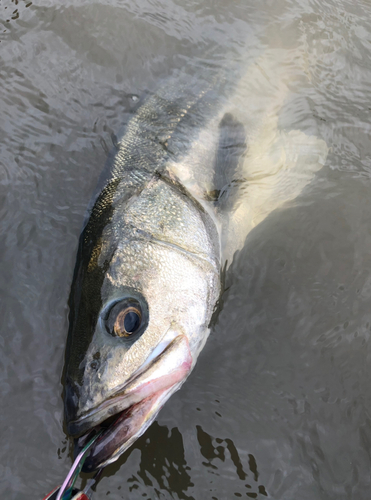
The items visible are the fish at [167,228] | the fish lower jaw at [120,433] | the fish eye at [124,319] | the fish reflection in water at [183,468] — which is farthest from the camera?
the fish reflection in water at [183,468]

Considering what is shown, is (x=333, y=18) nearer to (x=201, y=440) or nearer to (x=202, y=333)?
(x=202, y=333)

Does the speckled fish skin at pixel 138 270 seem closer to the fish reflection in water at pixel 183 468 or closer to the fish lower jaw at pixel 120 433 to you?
the fish lower jaw at pixel 120 433

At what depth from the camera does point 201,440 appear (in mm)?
2777

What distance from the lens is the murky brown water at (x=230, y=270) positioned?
2707mm

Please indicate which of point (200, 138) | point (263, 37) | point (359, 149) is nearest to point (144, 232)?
point (200, 138)

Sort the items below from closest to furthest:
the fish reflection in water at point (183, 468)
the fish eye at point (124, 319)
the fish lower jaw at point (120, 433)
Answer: the fish lower jaw at point (120, 433) → the fish eye at point (124, 319) → the fish reflection in water at point (183, 468)

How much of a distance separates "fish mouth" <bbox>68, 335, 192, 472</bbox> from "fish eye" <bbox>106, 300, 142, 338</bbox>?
8.9 inches

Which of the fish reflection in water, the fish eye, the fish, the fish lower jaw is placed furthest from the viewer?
the fish reflection in water

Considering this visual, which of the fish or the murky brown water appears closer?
the fish

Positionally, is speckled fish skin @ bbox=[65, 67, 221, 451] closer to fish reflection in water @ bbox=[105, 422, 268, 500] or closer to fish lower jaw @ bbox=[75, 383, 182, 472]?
fish lower jaw @ bbox=[75, 383, 182, 472]

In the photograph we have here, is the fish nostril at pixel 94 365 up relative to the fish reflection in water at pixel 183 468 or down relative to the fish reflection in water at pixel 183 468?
up

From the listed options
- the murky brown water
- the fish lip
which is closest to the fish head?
the fish lip

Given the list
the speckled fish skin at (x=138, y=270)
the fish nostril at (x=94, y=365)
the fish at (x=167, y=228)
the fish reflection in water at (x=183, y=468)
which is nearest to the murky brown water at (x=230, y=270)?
the fish reflection in water at (x=183, y=468)

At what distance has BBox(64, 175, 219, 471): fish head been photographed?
7.09 ft
